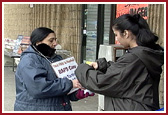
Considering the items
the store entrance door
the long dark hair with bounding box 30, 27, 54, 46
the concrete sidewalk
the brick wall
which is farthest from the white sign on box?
the brick wall

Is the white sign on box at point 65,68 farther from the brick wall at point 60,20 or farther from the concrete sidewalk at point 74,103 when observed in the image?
the brick wall at point 60,20

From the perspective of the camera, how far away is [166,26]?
2.84 meters

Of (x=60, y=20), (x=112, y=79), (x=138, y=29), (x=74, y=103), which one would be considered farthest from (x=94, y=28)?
(x=112, y=79)

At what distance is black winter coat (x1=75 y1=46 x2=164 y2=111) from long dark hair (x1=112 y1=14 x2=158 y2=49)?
0.06 m

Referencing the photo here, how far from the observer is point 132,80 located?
2.04 m

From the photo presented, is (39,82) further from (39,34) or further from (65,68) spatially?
(39,34)

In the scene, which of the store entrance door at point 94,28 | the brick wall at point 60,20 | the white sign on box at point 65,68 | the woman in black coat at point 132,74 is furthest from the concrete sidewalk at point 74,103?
the woman in black coat at point 132,74

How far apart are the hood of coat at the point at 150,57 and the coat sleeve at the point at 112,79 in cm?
7

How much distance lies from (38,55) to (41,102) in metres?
0.44

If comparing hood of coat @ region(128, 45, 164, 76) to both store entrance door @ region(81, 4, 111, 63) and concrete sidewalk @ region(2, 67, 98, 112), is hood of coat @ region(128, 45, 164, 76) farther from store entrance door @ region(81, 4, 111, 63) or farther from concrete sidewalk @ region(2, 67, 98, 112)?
store entrance door @ region(81, 4, 111, 63)

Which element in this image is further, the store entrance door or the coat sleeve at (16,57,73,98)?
the store entrance door

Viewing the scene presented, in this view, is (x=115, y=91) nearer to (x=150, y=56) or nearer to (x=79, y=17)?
(x=150, y=56)

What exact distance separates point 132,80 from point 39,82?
88cm

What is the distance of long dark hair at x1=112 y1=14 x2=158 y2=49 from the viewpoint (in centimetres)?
212
